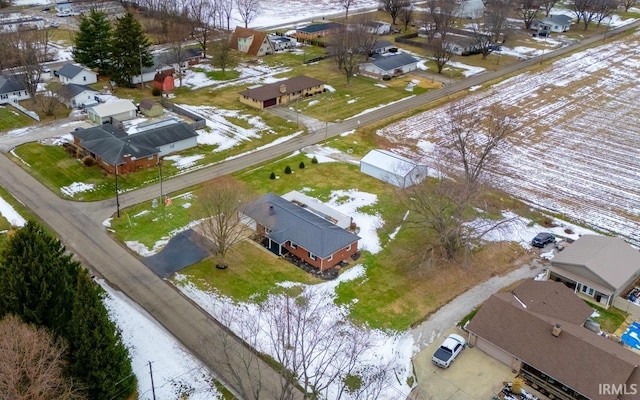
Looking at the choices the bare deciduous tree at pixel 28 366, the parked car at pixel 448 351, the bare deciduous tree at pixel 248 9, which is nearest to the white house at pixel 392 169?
the parked car at pixel 448 351

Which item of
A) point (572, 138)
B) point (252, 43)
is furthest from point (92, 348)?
point (252, 43)

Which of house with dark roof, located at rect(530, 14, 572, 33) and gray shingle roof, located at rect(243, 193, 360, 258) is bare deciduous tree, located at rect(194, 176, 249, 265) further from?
house with dark roof, located at rect(530, 14, 572, 33)

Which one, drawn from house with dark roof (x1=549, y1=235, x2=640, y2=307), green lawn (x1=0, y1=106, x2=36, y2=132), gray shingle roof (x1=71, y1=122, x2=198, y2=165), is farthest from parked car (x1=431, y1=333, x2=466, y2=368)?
green lawn (x1=0, y1=106, x2=36, y2=132)

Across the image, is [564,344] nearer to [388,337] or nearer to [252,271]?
[388,337]

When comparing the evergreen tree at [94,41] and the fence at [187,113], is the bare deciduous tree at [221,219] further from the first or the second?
the evergreen tree at [94,41]

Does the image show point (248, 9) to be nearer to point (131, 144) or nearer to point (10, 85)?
point (10, 85)
